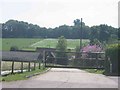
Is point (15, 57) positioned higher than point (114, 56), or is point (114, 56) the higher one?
point (114, 56)

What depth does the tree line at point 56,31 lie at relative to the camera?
8768cm

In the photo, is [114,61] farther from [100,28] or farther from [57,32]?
[57,32]

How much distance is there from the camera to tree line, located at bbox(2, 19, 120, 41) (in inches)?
3452

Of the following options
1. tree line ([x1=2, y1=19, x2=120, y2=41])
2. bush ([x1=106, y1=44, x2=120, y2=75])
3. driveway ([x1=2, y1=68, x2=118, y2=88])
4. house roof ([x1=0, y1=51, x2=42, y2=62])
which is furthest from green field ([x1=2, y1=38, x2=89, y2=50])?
driveway ([x1=2, y1=68, x2=118, y2=88])

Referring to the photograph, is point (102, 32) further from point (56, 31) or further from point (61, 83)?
point (61, 83)

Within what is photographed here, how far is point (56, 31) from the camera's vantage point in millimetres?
105188

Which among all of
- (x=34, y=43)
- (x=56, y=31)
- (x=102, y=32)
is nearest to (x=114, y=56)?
(x=102, y=32)

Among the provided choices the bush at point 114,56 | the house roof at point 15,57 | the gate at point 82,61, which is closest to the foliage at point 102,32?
the gate at point 82,61

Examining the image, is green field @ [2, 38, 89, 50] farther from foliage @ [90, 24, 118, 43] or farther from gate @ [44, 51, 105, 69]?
gate @ [44, 51, 105, 69]

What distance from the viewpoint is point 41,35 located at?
112 metres

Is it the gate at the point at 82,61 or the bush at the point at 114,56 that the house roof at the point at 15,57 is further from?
the gate at the point at 82,61

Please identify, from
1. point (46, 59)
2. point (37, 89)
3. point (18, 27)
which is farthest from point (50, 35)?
point (37, 89)

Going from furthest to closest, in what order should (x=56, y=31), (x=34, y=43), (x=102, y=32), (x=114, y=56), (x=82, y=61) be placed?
(x=56, y=31), (x=34, y=43), (x=102, y=32), (x=82, y=61), (x=114, y=56)

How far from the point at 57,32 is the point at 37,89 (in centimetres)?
9089
